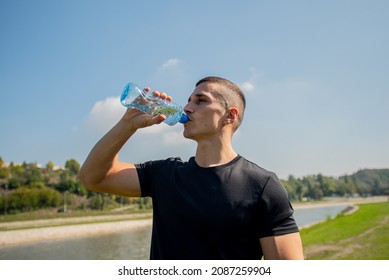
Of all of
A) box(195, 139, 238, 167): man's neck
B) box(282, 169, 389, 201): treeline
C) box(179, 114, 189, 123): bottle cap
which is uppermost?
box(179, 114, 189, 123): bottle cap

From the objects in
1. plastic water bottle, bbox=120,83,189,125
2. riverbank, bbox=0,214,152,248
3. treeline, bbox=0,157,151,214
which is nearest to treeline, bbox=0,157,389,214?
treeline, bbox=0,157,151,214

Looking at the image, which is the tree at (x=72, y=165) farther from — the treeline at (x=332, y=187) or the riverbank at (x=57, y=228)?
the treeline at (x=332, y=187)

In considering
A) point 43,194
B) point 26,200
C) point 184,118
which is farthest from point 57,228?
point 184,118

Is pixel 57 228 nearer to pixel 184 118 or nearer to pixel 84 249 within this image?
pixel 84 249

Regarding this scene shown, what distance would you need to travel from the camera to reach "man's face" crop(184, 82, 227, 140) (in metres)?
2.18

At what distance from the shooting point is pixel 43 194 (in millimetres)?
41469

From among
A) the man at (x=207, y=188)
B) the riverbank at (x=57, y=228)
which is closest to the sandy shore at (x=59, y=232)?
the riverbank at (x=57, y=228)

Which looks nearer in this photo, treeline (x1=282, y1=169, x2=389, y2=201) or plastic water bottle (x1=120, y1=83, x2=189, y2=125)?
plastic water bottle (x1=120, y1=83, x2=189, y2=125)

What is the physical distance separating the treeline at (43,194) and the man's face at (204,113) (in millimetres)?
40880

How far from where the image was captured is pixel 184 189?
203 centimetres

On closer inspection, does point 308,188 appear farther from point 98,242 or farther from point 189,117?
point 189,117

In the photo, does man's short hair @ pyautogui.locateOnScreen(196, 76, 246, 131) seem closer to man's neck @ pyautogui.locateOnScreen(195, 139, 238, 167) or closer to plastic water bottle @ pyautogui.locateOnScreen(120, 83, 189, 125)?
man's neck @ pyautogui.locateOnScreen(195, 139, 238, 167)

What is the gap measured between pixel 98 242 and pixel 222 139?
1030 inches
